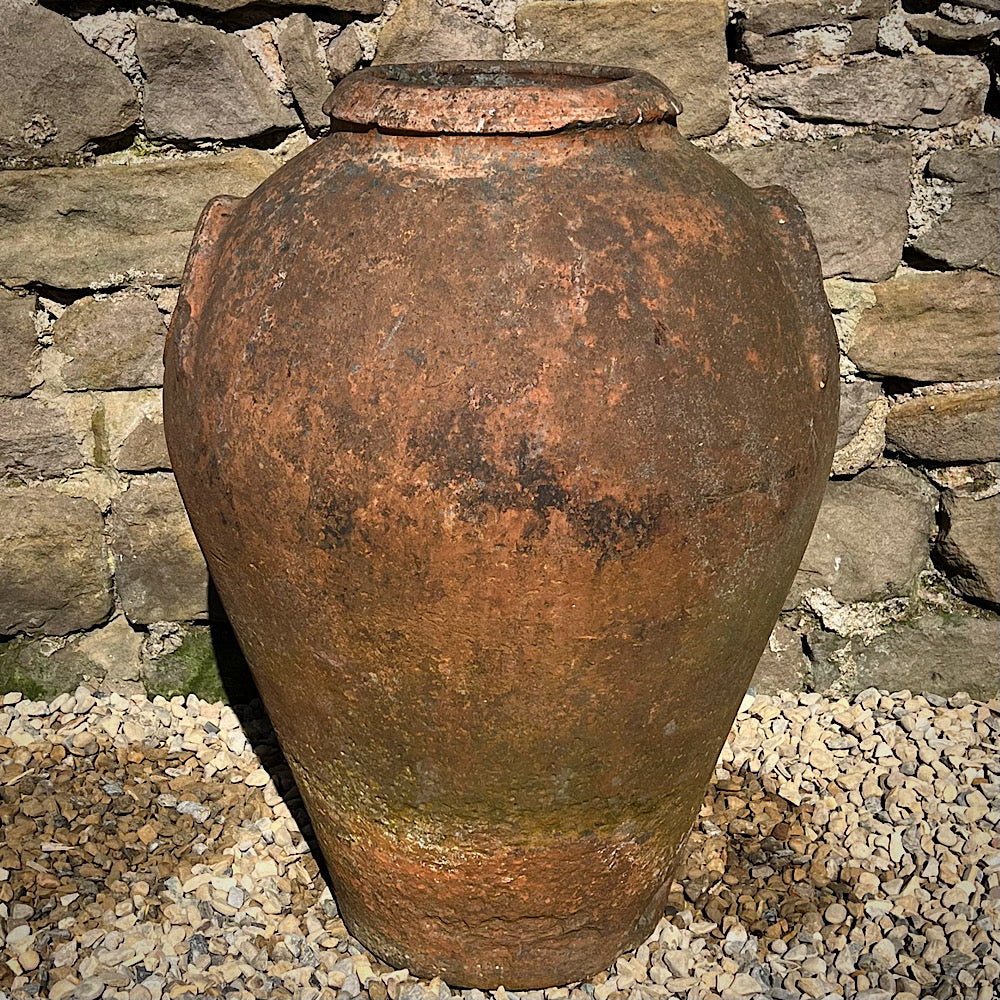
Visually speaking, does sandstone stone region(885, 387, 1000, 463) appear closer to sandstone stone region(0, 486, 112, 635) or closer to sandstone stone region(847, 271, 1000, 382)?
sandstone stone region(847, 271, 1000, 382)

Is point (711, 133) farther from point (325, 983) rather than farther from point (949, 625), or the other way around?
point (325, 983)

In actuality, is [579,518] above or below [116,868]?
above

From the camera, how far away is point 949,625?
252cm

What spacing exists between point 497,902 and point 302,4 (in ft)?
4.82

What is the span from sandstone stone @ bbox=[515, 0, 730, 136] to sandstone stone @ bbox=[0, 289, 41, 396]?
1009mm

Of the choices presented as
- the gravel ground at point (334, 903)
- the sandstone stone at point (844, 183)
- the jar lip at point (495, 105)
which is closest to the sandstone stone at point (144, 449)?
the gravel ground at point (334, 903)

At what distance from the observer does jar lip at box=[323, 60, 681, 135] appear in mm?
1478

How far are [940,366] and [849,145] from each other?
1.47 feet

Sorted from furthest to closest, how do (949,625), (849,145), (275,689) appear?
(949,625) < (849,145) < (275,689)

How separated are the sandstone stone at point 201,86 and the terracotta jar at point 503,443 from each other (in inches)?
21.9

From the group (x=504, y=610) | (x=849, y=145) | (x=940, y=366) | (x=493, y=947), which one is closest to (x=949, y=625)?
(x=940, y=366)

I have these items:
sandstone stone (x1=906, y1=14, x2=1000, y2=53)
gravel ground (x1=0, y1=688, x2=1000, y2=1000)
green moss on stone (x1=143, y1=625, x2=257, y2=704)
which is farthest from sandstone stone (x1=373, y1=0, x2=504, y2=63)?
gravel ground (x1=0, y1=688, x2=1000, y2=1000)

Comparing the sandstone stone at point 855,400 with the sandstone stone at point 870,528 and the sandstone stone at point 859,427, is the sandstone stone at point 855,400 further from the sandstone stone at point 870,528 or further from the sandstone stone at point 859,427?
the sandstone stone at point 870,528

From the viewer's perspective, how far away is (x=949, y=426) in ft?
7.82
